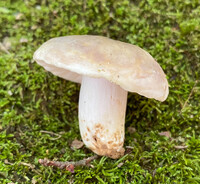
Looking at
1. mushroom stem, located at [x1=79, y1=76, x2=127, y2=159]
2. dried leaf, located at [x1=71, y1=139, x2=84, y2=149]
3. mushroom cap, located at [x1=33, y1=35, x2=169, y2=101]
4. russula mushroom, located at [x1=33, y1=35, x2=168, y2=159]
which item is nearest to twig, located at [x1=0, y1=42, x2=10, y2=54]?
russula mushroom, located at [x1=33, y1=35, x2=168, y2=159]

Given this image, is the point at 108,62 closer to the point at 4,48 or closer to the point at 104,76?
the point at 104,76

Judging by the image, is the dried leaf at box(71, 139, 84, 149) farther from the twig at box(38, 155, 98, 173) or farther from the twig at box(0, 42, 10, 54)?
the twig at box(0, 42, 10, 54)

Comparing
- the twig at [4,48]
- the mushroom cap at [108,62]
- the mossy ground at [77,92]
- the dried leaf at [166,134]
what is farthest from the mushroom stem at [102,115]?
the twig at [4,48]

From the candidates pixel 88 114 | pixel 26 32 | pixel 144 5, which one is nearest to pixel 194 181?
pixel 88 114

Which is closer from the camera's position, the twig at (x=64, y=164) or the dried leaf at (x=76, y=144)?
the twig at (x=64, y=164)

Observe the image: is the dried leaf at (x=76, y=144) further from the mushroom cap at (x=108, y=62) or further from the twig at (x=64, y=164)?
the mushroom cap at (x=108, y=62)

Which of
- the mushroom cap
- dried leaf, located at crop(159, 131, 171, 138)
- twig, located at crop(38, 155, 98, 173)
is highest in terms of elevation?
the mushroom cap

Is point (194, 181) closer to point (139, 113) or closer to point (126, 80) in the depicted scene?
point (139, 113)
